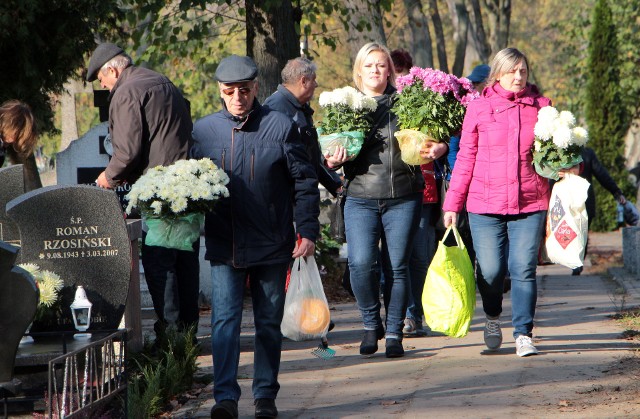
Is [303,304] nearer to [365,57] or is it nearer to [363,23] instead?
[365,57]

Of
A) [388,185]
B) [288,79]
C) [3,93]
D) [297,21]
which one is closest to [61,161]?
[3,93]

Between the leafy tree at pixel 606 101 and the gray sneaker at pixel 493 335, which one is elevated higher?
the leafy tree at pixel 606 101

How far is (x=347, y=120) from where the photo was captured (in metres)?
7.55

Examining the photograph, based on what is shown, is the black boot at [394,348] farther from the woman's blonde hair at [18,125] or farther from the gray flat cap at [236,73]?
the woman's blonde hair at [18,125]

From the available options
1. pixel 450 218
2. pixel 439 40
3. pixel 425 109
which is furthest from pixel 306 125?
pixel 439 40

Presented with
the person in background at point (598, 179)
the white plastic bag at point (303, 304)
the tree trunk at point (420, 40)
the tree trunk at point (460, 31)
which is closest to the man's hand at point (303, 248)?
the white plastic bag at point (303, 304)

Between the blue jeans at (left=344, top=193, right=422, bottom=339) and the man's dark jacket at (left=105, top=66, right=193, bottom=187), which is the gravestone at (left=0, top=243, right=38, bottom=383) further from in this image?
the blue jeans at (left=344, top=193, right=422, bottom=339)

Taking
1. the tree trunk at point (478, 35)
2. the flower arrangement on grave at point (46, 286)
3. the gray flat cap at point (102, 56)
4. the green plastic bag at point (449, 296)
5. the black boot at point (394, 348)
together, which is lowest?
the black boot at point (394, 348)

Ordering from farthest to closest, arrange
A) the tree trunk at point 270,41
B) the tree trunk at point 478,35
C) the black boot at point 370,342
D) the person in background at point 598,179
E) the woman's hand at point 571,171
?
the tree trunk at point 478,35 < the person in background at point 598,179 < the tree trunk at point 270,41 < the black boot at point 370,342 < the woman's hand at point 571,171

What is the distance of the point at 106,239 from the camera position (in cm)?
630

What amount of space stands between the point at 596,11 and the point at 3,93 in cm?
1769

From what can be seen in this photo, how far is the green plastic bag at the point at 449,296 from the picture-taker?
7328 mm

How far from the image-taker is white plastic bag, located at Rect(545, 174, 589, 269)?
24.3 feet

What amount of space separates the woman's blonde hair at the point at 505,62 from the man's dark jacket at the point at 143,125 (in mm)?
2175
